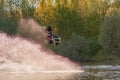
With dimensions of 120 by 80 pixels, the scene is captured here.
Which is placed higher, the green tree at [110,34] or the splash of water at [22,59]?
the splash of water at [22,59]

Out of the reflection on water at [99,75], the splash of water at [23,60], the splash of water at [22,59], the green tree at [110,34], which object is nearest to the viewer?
the reflection on water at [99,75]

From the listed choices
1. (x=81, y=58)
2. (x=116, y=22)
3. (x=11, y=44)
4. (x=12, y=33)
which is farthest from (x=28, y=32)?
(x=11, y=44)

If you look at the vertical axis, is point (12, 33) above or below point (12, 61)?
below

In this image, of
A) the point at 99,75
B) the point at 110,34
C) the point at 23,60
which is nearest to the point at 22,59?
the point at 23,60

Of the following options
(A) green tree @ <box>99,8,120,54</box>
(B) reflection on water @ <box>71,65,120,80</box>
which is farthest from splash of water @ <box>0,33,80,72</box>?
(A) green tree @ <box>99,8,120,54</box>

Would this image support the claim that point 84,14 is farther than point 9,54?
Yes

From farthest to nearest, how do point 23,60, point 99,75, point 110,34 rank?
point 110,34 < point 23,60 < point 99,75

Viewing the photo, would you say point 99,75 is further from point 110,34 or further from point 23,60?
point 110,34

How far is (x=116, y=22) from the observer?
72250 millimetres

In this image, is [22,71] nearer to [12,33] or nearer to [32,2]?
[12,33]

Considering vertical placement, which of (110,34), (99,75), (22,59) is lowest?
(110,34)

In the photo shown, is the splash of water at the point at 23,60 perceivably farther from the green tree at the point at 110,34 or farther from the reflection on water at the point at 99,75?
the green tree at the point at 110,34

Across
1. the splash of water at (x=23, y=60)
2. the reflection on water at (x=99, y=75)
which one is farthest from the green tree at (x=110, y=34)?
the reflection on water at (x=99, y=75)

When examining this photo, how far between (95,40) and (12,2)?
75.7 feet
